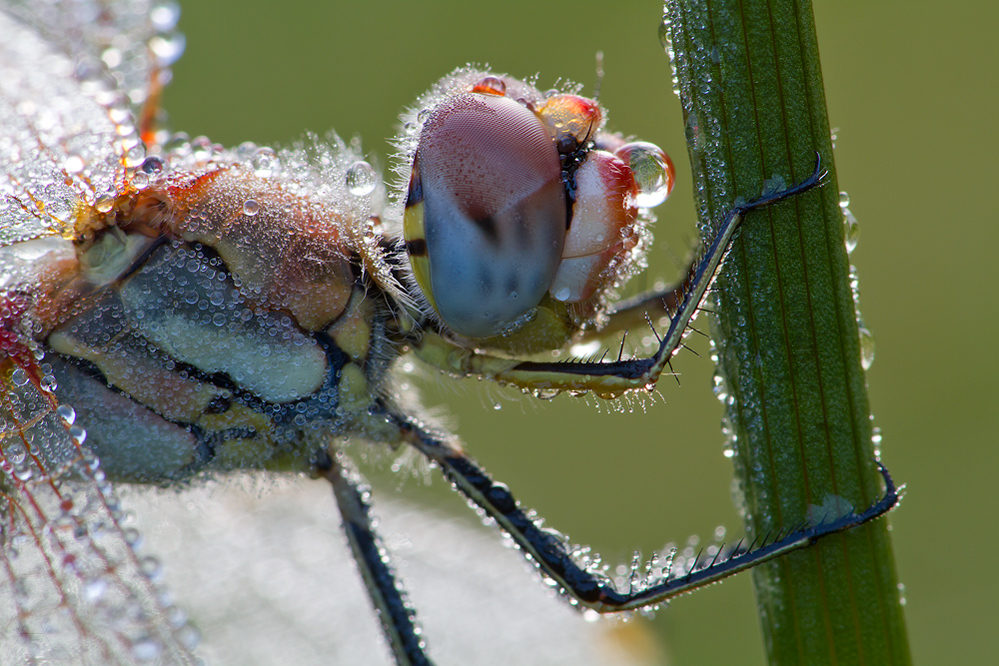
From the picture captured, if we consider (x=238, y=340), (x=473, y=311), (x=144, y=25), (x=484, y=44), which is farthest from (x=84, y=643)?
(x=484, y=44)

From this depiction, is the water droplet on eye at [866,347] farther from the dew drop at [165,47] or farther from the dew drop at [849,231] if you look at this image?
the dew drop at [165,47]

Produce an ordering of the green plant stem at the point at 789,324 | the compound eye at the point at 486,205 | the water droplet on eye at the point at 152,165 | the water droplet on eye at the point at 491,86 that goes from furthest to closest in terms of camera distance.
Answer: the water droplet on eye at the point at 152,165
the water droplet on eye at the point at 491,86
the compound eye at the point at 486,205
the green plant stem at the point at 789,324

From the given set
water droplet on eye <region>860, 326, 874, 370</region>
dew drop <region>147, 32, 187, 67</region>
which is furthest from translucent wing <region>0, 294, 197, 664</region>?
water droplet on eye <region>860, 326, 874, 370</region>

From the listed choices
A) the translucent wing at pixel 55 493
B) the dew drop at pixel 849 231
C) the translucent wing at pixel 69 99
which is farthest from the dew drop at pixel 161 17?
the dew drop at pixel 849 231

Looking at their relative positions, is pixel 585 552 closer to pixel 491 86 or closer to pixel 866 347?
pixel 866 347

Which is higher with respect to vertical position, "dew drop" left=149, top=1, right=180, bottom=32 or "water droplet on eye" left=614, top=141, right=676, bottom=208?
"dew drop" left=149, top=1, right=180, bottom=32

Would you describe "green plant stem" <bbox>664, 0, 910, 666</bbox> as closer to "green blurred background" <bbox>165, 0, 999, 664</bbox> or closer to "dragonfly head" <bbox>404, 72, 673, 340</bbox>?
"dragonfly head" <bbox>404, 72, 673, 340</bbox>
